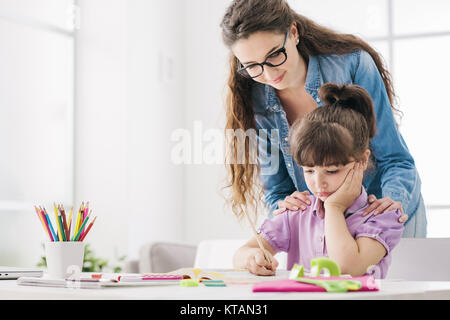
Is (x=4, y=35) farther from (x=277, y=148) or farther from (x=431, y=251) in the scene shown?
(x=431, y=251)

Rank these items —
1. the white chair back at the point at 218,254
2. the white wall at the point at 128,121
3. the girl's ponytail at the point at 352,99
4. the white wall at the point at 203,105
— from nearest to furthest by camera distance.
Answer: the girl's ponytail at the point at 352,99 → the white chair back at the point at 218,254 → the white wall at the point at 203,105 → the white wall at the point at 128,121

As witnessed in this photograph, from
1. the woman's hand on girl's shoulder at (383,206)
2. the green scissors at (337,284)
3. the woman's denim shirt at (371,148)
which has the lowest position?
the green scissors at (337,284)

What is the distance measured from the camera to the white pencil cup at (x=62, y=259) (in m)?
1.10

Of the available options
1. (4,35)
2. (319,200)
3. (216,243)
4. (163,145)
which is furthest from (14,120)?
(319,200)

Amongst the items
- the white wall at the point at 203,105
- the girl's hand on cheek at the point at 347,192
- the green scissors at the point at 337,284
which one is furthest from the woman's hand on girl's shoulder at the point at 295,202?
the white wall at the point at 203,105

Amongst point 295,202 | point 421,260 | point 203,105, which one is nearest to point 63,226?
point 295,202

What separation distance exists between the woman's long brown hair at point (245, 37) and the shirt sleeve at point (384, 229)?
0.31 m

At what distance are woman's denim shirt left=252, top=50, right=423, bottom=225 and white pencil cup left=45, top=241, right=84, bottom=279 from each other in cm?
61

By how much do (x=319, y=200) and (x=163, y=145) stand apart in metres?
1.83

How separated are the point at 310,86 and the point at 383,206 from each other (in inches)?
13.3

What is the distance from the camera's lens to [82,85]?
10.6ft

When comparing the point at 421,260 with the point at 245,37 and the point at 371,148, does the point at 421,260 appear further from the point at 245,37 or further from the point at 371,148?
the point at 245,37

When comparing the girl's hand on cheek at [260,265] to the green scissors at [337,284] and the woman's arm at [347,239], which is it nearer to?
the woman's arm at [347,239]

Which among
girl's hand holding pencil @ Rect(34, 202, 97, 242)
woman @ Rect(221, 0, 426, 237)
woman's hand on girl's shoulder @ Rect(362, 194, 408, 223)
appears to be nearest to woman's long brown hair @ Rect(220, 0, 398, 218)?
woman @ Rect(221, 0, 426, 237)
